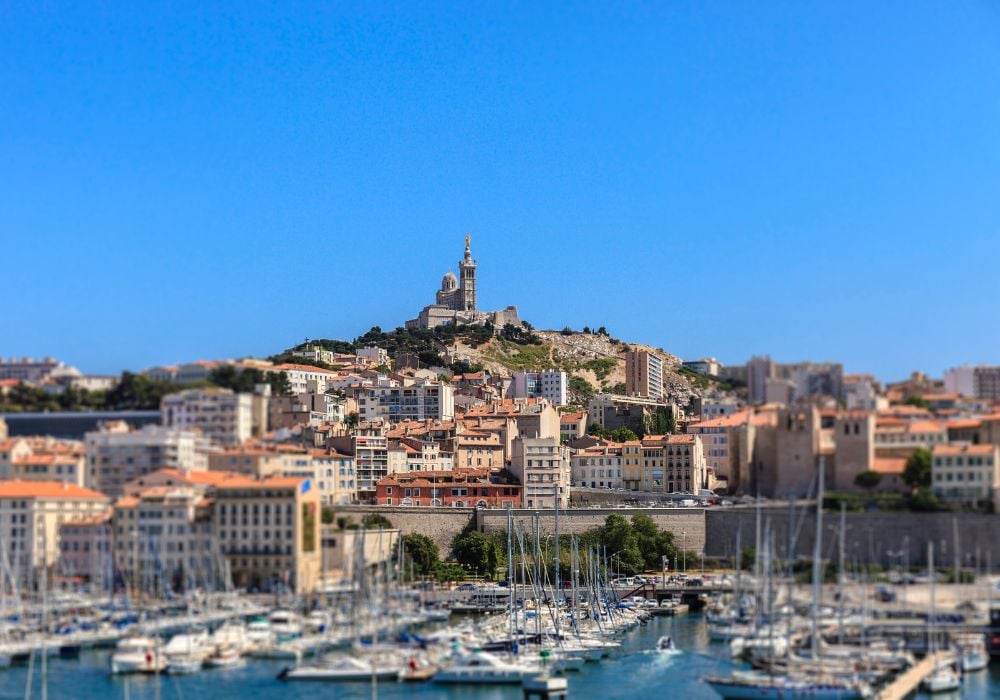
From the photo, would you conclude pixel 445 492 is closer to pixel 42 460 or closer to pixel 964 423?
pixel 42 460

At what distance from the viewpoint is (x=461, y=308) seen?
110 meters

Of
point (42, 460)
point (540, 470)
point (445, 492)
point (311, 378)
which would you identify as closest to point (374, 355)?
point (311, 378)

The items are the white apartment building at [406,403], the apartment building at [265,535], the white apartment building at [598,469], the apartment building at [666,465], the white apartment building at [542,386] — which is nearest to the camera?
the apartment building at [265,535]

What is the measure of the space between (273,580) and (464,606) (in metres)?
18.8

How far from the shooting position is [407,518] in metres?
49.4

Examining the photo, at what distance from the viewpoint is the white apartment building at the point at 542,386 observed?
8550 centimetres

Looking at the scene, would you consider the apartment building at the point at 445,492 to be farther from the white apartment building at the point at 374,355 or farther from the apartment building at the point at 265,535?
the white apartment building at the point at 374,355

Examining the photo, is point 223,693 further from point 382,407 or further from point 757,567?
point 382,407

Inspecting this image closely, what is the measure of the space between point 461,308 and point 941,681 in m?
84.3

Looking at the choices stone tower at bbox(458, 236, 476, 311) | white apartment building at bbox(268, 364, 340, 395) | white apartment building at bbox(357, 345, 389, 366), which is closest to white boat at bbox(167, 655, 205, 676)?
white apartment building at bbox(268, 364, 340, 395)

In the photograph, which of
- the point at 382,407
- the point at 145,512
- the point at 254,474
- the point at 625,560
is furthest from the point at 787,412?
the point at 382,407

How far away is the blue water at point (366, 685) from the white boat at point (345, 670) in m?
0.16

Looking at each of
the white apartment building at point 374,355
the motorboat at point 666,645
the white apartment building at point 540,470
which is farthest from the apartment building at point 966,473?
the white apartment building at point 374,355

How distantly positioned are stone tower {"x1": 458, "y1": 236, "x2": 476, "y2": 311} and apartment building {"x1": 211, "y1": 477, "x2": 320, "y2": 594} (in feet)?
275
